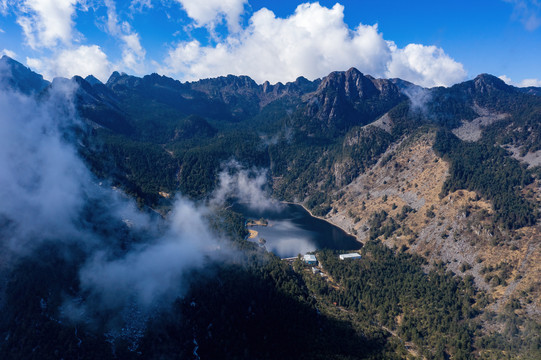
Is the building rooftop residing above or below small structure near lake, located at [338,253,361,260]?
above

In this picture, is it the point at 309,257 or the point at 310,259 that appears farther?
the point at 309,257

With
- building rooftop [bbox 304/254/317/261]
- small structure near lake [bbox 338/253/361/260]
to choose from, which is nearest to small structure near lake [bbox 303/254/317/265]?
building rooftop [bbox 304/254/317/261]

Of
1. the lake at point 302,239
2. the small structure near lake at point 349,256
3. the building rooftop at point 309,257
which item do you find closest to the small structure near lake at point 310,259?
the building rooftop at point 309,257

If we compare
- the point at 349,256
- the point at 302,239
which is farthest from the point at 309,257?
the point at 302,239

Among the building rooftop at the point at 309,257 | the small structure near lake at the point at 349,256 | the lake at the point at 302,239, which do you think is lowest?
the small structure near lake at the point at 349,256

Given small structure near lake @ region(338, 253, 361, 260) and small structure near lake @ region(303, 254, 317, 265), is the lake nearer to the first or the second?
small structure near lake @ region(303, 254, 317, 265)

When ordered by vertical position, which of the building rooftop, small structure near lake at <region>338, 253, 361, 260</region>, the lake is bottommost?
small structure near lake at <region>338, 253, 361, 260</region>

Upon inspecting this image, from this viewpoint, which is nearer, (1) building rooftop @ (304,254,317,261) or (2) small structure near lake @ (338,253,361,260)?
(2) small structure near lake @ (338,253,361,260)

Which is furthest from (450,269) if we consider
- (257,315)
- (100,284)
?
(100,284)

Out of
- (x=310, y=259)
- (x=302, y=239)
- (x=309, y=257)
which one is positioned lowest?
(x=310, y=259)

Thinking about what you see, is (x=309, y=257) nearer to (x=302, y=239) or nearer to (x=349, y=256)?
(x=349, y=256)

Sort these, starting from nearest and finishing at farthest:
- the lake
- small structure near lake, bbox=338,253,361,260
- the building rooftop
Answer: small structure near lake, bbox=338,253,361,260 < the building rooftop < the lake

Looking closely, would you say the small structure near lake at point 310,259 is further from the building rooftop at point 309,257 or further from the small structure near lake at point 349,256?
the small structure near lake at point 349,256
